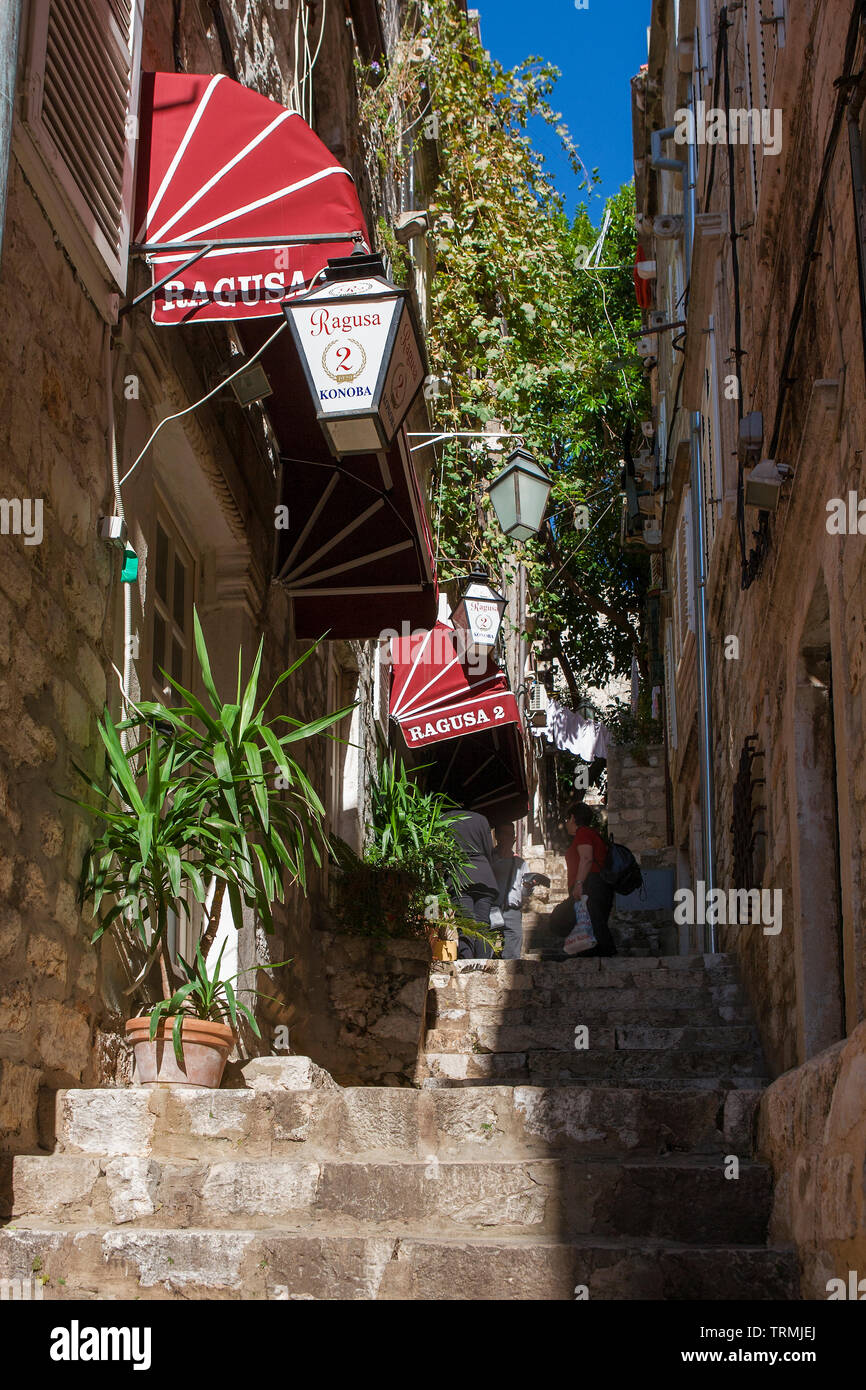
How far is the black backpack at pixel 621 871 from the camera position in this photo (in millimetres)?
10281

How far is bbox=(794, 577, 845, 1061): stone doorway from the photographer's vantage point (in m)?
4.89

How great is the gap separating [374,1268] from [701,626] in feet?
23.5

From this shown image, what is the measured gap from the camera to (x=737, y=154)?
746 centimetres

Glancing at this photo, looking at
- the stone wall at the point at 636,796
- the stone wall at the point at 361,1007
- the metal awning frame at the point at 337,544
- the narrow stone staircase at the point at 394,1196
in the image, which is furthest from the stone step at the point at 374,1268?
the stone wall at the point at 636,796

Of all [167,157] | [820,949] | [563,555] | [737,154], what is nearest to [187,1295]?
[820,949]

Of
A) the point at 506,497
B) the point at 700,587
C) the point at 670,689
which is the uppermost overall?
the point at 506,497

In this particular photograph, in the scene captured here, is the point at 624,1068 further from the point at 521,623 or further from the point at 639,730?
the point at 639,730

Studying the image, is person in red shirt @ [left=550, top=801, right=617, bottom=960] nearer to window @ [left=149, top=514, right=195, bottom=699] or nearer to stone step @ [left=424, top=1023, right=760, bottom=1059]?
stone step @ [left=424, top=1023, right=760, bottom=1059]

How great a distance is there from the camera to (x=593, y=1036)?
652 centimetres

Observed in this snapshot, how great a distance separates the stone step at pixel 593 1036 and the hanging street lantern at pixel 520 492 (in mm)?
4031

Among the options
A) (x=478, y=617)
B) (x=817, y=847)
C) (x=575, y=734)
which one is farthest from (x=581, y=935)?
(x=575, y=734)

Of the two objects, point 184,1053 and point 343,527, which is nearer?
point 184,1053

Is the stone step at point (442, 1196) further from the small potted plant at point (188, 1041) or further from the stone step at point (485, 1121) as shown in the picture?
Result: the small potted plant at point (188, 1041)
